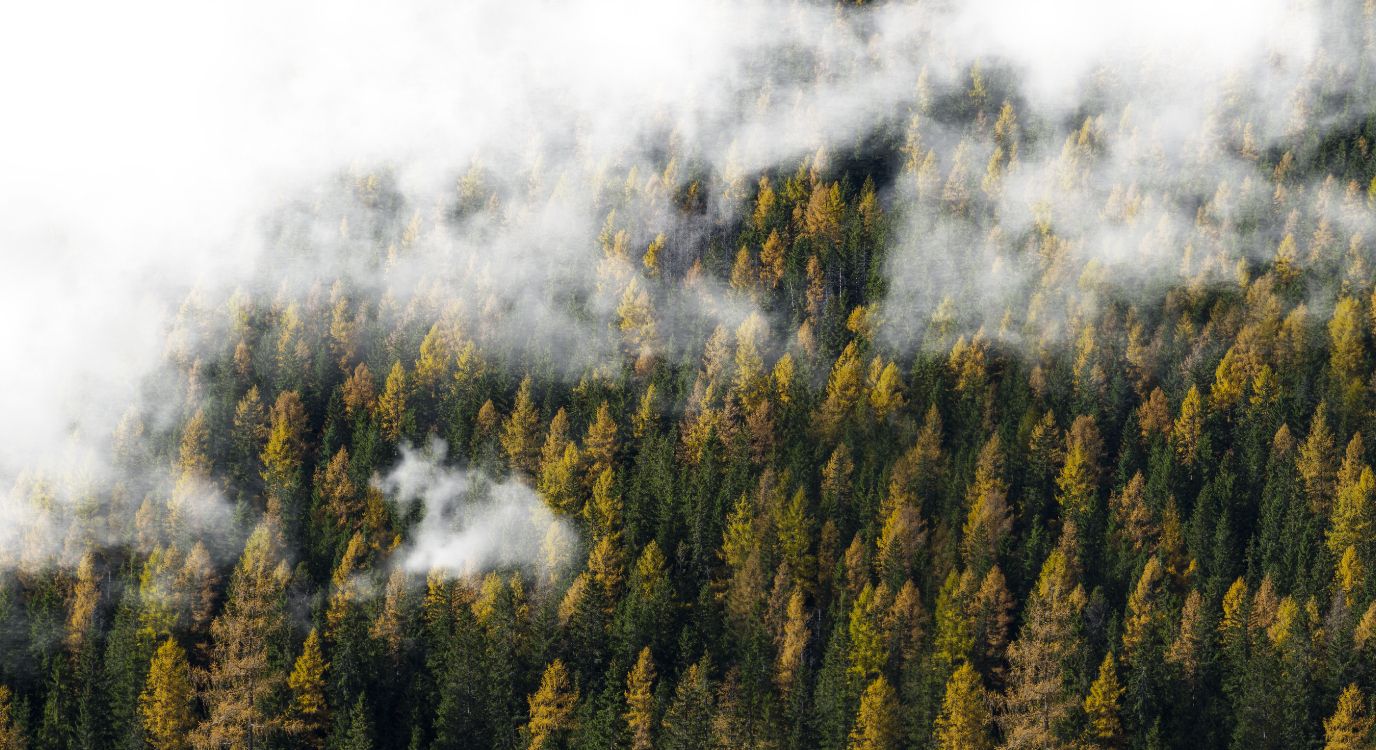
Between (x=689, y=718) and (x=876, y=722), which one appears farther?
(x=689, y=718)

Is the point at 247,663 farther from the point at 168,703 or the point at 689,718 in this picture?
the point at 689,718

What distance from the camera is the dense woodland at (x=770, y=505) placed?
309ft

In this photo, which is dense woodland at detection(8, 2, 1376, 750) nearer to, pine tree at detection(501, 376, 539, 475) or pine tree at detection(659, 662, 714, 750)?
pine tree at detection(659, 662, 714, 750)

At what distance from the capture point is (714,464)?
12400cm

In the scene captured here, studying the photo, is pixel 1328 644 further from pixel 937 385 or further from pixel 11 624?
pixel 11 624

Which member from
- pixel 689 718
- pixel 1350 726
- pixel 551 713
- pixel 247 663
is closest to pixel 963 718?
pixel 689 718

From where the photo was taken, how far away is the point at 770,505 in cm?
11281

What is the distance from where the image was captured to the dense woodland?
9406cm

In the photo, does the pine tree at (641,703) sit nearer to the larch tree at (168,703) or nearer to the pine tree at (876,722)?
the pine tree at (876,722)

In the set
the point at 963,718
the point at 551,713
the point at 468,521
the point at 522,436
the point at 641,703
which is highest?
the point at 522,436

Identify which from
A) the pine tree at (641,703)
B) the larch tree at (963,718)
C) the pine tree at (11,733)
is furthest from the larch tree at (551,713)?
the pine tree at (11,733)

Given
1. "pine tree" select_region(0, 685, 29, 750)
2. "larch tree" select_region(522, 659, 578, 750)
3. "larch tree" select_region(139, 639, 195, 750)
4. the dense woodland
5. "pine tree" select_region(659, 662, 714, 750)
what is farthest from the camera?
"pine tree" select_region(0, 685, 29, 750)

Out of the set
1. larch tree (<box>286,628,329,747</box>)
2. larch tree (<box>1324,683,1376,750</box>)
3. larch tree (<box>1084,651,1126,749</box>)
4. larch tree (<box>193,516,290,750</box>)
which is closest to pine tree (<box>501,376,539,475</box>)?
larch tree (<box>193,516,290,750</box>)

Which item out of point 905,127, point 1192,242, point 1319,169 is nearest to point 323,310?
point 905,127
